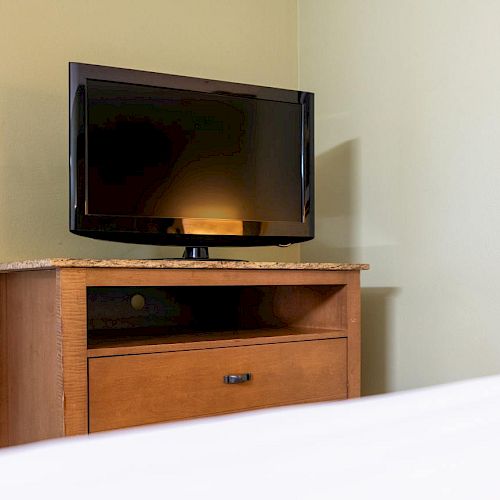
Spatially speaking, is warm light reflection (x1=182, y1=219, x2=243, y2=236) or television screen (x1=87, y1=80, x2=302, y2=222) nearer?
television screen (x1=87, y1=80, x2=302, y2=222)

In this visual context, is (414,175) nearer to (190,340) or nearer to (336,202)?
(336,202)

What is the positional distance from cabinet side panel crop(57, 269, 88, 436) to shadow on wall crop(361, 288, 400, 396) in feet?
3.69

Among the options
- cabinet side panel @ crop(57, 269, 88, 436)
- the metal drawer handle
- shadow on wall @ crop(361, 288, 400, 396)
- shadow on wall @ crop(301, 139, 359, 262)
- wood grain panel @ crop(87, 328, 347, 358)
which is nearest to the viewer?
cabinet side panel @ crop(57, 269, 88, 436)

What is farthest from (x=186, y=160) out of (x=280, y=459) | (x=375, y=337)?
(x=280, y=459)

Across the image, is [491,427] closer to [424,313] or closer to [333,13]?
[424,313]

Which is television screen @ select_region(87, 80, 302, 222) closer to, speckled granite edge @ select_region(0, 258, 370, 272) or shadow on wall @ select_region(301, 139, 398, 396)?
speckled granite edge @ select_region(0, 258, 370, 272)

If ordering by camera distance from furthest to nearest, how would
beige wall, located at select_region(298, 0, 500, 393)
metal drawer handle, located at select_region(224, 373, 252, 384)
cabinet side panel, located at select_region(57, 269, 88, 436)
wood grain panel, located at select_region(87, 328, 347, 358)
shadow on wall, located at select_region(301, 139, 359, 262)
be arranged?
shadow on wall, located at select_region(301, 139, 359, 262) → beige wall, located at select_region(298, 0, 500, 393) → metal drawer handle, located at select_region(224, 373, 252, 384) → wood grain panel, located at select_region(87, 328, 347, 358) → cabinet side panel, located at select_region(57, 269, 88, 436)

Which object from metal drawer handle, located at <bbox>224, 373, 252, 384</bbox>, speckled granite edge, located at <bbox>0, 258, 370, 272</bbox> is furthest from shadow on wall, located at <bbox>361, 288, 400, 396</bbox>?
metal drawer handle, located at <bbox>224, 373, 252, 384</bbox>

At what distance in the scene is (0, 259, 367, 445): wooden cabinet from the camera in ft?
4.96

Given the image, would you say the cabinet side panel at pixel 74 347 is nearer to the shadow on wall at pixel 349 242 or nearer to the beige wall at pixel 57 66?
the beige wall at pixel 57 66

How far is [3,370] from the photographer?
1.85 m

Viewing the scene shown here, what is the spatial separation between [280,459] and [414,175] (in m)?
1.98

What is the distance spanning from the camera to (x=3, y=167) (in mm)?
2045

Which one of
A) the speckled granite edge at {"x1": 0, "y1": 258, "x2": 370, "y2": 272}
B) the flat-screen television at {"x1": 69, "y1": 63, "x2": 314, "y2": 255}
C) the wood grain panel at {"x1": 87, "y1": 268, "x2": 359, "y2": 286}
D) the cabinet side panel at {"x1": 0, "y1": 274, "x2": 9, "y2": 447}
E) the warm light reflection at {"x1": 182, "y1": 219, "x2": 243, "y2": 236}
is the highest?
the flat-screen television at {"x1": 69, "y1": 63, "x2": 314, "y2": 255}
